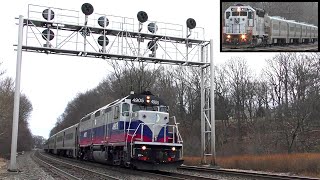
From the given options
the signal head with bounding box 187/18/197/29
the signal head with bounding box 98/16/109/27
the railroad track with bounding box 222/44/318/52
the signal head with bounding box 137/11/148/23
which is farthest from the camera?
the signal head with bounding box 187/18/197/29

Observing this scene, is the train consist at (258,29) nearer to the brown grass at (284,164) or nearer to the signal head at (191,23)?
the brown grass at (284,164)

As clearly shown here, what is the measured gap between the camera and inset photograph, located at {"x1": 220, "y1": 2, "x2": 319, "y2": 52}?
536 inches

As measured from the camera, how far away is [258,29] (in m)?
16.5

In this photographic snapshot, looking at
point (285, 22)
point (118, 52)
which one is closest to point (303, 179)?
point (285, 22)

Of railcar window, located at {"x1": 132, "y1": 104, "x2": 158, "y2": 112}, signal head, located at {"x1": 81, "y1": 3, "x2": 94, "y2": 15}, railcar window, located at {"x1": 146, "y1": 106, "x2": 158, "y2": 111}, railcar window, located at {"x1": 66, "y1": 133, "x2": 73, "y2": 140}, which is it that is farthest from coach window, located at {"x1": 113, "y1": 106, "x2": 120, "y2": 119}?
railcar window, located at {"x1": 66, "y1": 133, "x2": 73, "y2": 140}

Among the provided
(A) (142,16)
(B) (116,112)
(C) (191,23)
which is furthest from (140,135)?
(C) (191,23)

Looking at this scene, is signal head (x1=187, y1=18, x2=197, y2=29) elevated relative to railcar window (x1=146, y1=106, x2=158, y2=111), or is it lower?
elevated

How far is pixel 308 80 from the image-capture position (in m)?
46.9

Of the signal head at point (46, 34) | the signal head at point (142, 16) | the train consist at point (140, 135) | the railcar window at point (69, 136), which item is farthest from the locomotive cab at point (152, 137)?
the railcar window at point (69, 136)

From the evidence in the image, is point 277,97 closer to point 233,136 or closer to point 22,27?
point 233,136

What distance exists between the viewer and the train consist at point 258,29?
49.0ft

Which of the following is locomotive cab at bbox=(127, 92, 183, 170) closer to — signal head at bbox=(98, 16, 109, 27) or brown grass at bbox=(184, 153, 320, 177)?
brown grass at bbox=(184, 153, 320, 177)

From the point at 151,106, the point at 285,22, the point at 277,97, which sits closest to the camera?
the point at 285,22

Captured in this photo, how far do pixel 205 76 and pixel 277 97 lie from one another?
89.5 ft
